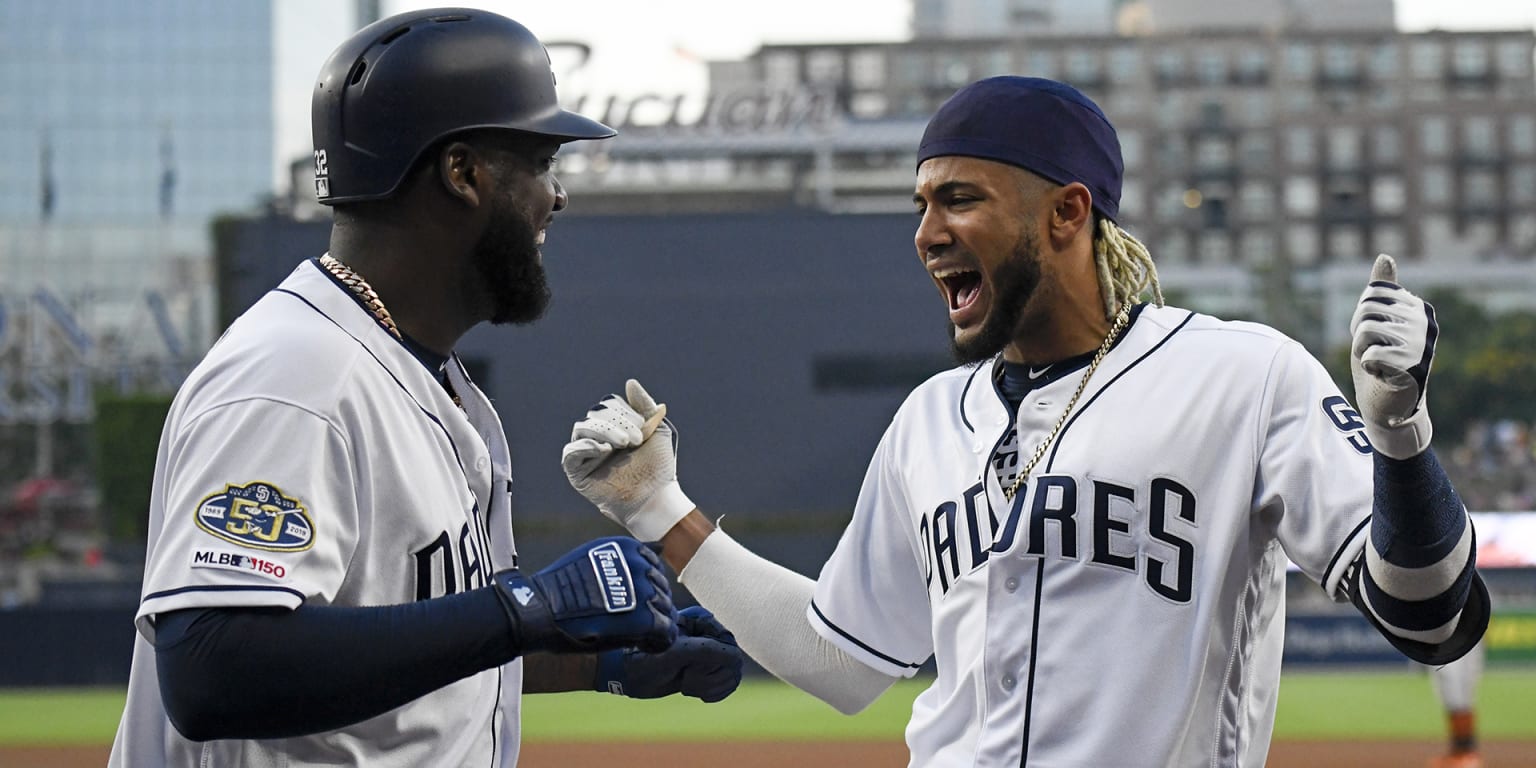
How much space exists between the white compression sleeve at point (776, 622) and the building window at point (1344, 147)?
8685 centimetres

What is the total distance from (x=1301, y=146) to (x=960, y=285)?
287 feet

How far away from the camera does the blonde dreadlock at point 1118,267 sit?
2689mm

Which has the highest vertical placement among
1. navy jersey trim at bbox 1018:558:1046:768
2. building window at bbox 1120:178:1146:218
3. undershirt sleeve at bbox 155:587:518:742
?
building window at bbox 1120:178:1146:218

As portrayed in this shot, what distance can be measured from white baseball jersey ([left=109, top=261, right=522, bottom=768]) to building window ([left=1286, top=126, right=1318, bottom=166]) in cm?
8746

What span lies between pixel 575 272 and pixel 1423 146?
70.1 metres

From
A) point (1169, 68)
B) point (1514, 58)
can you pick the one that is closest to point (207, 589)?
point (1169, 68)

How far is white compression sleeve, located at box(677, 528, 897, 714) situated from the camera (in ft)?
9.54

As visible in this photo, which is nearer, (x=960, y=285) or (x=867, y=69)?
(x=960, y=285)

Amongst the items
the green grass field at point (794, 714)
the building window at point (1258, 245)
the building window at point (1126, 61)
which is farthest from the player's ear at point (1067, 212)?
the building window at point (1126, 61)

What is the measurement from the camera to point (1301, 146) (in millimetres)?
84375

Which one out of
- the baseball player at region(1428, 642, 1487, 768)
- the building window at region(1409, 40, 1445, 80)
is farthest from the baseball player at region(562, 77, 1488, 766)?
the building window at region(1409, 40, 1445, 80)

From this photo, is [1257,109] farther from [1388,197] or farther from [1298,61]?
[1388,197]

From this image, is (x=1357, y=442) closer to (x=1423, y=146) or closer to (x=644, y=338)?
(x=644, y=338)

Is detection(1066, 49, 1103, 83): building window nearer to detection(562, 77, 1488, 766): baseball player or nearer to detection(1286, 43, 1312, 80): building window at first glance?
detection(1286, 43, 1312, 80): building window
